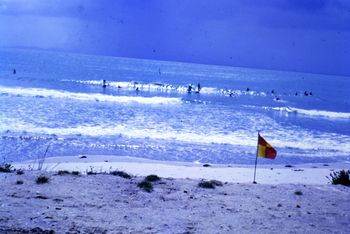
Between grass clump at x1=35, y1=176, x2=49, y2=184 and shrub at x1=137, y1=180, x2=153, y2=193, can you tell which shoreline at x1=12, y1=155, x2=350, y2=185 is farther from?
grass clump at x1=35, y1=176, x2=49, y2=184

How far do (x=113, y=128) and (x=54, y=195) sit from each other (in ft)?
52.8

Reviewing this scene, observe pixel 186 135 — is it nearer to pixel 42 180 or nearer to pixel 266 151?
pixel 266 151

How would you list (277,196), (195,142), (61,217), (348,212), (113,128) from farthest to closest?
(113,128) < (195,142) < (277,196) < (348,212) < (61,217)

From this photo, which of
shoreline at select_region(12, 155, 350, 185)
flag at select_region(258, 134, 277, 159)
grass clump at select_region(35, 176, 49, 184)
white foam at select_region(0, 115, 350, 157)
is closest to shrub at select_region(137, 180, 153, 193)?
grass clump at select_region(35, 176, 49, 184)

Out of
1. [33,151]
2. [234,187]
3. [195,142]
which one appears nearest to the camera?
[234,187]

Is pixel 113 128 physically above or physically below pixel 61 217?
below

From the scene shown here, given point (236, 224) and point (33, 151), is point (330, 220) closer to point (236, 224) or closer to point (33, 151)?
point (236, 224)

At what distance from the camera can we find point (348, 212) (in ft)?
31.7

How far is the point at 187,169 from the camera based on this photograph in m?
15.6

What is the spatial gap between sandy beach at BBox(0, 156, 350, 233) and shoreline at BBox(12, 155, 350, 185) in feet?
7.17

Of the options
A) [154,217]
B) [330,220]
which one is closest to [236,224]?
[154,217]

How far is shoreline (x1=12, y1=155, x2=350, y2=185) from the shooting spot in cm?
1427

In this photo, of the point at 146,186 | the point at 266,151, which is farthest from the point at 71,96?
the point at 146,186

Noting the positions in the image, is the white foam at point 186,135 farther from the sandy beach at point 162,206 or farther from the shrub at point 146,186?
the shrub at point 146,186
